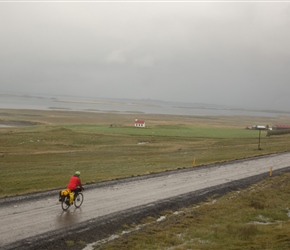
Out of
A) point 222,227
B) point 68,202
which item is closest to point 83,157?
point 68,202

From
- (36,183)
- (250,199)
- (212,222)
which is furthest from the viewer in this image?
(36,183)

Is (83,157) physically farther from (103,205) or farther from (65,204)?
(65,204)

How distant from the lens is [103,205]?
66.6 feet

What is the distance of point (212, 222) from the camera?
59.9 feet

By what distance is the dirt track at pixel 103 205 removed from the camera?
50.0 feet

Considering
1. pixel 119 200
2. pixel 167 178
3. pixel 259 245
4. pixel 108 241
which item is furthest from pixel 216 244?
pixel 167 178

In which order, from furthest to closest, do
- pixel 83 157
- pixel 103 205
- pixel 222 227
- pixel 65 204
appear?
1. pixel 83 157
2. pixel 103 205
3. pixel 65 204
4. pixel 222 227

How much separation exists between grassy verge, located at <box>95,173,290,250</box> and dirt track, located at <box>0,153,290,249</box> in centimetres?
125

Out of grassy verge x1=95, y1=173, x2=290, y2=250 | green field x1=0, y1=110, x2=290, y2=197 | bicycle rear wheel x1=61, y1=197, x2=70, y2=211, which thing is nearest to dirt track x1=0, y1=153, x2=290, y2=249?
bicycle rear wheel x1=61, y1=197, x2=70, y2=211

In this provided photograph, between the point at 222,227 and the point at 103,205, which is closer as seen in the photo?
the point at 222,227

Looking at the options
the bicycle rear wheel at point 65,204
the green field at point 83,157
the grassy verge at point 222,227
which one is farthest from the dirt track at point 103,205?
the green field at point 83,157

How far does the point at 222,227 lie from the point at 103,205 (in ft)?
21.1

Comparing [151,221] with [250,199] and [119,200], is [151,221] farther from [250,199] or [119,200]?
[250,199]

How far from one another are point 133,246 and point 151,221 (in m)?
3.88
